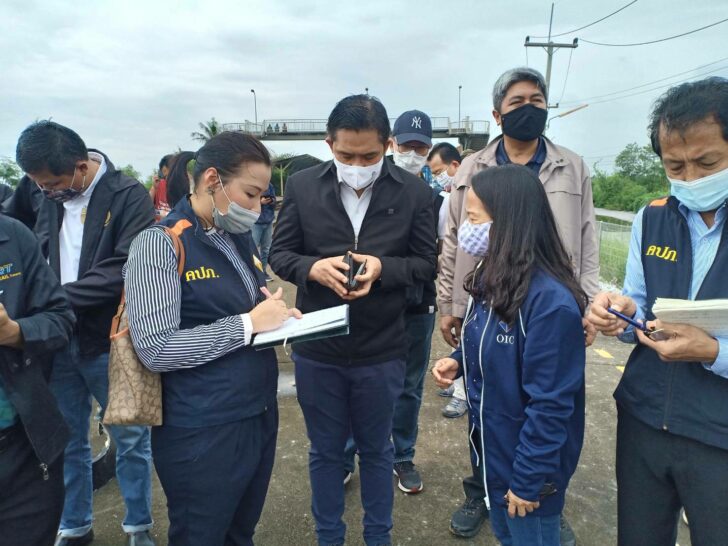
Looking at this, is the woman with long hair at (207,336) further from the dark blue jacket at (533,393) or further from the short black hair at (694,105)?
the short black hair at (694,105)

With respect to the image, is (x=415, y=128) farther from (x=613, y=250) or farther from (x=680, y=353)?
(x=613, y=250)

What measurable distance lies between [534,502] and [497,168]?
116 cm

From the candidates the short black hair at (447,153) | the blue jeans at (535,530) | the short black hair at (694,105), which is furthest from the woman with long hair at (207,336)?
the short black hair at (447,153)

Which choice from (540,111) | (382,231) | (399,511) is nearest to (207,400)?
(382,231)

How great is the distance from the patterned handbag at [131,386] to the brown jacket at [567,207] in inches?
58.1

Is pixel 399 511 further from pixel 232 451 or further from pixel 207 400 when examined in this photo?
pixel 207 400

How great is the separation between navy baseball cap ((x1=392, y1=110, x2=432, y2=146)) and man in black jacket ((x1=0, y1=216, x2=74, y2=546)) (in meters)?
2.34

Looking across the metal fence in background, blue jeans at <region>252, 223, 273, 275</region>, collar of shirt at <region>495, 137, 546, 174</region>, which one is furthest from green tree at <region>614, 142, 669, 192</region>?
collar of shirt at <region>495, 137, 546, 174</region>

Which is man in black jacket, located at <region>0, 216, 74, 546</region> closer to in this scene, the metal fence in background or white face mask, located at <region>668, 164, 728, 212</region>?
white face mask, located at <region>668, 164, 728, 212</region>

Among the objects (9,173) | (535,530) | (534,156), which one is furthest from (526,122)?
(9,173)

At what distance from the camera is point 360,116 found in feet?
6.58

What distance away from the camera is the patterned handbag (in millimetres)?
1526

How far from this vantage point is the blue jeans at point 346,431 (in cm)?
214

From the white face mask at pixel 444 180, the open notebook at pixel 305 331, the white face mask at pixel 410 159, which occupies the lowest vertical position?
the open notebook at pixel 305 331
